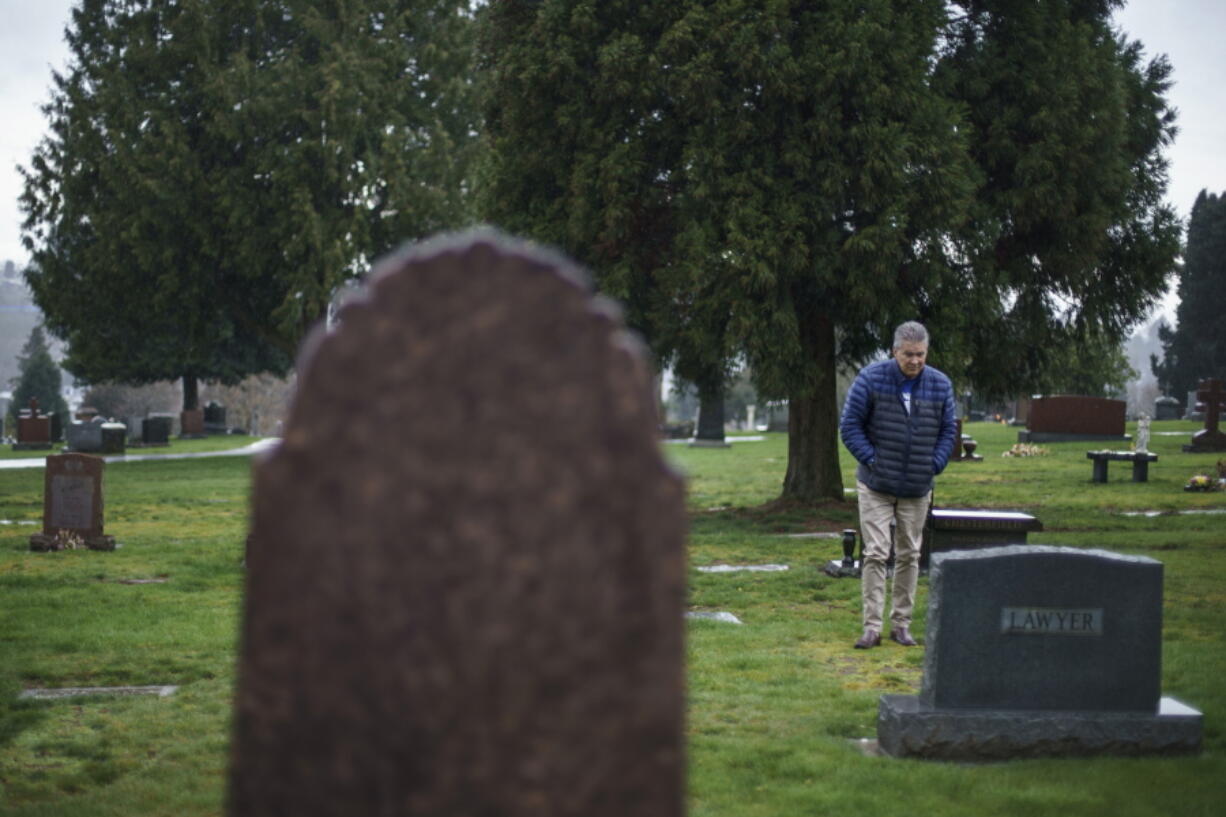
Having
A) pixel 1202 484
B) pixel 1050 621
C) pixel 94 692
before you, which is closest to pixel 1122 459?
pixel 1202 484

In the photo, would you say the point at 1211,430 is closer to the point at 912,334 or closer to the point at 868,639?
the point at 868,639

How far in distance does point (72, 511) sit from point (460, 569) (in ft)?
46.4

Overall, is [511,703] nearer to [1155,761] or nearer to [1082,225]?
[1155,761]

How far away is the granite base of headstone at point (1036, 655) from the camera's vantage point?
19.3 ft

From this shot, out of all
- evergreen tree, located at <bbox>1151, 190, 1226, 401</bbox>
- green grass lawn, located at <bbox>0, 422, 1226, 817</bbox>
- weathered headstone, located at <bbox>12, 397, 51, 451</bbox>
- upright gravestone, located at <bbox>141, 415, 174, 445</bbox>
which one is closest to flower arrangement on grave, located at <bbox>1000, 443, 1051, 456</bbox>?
green grass lawn, located at <bbox>0, 422, 1226, 817</bbox>

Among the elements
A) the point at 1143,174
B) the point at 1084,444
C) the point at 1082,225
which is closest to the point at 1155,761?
the point at 1082,225

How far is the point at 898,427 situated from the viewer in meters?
8.17

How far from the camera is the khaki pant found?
838cm

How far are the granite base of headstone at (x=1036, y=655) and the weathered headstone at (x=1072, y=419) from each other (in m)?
26.4

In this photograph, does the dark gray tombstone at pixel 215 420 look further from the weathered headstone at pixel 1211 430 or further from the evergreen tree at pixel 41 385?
the weathered headstone at pixel 1211 430

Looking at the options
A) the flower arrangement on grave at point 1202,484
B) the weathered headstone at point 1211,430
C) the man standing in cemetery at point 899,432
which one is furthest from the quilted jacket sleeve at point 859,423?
the weathered headstone at point 1211,430

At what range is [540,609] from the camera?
1791mm

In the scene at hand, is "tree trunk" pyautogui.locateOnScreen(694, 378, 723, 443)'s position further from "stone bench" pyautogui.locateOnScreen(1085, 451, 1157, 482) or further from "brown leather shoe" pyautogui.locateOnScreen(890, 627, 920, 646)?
"brown leather shoe" pyautogui.locateOnScreen(890, 627, 920, 646)

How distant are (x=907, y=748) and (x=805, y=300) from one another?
11500 millimetres
